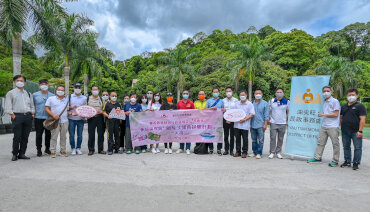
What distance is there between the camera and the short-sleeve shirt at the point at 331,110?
20.0 ft

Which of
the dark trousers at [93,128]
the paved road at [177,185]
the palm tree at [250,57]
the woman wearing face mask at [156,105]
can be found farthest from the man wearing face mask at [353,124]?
the palm tree at [250,57]

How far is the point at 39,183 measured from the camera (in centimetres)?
428

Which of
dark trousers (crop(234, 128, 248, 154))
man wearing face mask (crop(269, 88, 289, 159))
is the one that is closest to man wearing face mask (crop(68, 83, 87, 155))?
dark trousers (crop(234, 128, 248, 154))

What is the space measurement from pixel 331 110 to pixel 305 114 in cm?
71

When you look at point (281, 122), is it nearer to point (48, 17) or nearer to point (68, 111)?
point (68, 111)

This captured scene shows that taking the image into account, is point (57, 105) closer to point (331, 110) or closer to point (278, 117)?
point (278, 117)

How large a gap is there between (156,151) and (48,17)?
833cm

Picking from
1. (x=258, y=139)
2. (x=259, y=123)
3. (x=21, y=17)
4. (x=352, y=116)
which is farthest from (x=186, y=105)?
(x=21, y=17)

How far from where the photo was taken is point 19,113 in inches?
241

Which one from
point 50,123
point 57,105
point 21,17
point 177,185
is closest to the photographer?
point 177,185

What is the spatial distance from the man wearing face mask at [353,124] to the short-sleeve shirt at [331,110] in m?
0.15

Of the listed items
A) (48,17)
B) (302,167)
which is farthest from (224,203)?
(48,17)

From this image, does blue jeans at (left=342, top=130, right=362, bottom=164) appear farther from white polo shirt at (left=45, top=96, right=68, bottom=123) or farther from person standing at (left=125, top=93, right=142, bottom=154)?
white polo shirt at (left=45, top=96, right=68, bottom=123)

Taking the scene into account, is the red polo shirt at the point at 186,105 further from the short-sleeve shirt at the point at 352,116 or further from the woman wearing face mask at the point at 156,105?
the short-sleeve shirt at the point at 352,116
